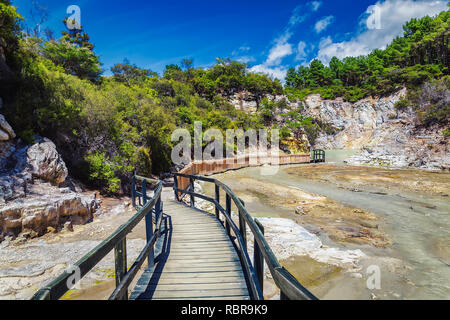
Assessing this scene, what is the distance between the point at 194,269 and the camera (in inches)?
146

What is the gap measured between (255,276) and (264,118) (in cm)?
4205

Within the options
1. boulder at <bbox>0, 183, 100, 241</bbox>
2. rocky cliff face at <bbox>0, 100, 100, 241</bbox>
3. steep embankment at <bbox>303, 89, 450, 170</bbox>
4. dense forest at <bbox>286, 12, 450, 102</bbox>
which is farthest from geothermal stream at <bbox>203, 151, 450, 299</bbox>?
dense forest at <bbox>286, 12, 450, 102</bbox>

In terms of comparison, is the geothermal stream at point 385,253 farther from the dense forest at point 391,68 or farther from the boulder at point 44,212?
the dense forest at point 391,68

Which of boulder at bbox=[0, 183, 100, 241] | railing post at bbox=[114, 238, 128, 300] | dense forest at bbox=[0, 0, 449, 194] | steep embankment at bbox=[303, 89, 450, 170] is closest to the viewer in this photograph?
railing post at bbox=[114, 238, 128, 300]

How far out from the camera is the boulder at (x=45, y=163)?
7965 mm

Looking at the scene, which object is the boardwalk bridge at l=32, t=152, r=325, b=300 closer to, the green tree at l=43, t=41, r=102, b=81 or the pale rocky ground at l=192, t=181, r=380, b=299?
the pale rocky ground at l=192, t=181, r=380, b=299

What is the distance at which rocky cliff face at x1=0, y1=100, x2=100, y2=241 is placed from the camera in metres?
6.27

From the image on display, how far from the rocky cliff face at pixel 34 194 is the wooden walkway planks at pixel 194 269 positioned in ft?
12.5

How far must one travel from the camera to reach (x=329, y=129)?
53.2 m

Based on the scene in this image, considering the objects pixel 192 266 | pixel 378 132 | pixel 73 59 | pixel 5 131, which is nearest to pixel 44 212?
pixel 5 131

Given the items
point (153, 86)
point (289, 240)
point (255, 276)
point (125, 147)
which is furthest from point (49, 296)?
point (153, 86)

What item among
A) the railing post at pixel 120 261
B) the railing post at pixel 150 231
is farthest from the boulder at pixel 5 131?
the railing post at pixel 120 261

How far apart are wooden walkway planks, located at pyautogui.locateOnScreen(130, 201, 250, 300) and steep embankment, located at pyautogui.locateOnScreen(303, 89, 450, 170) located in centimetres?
2584
